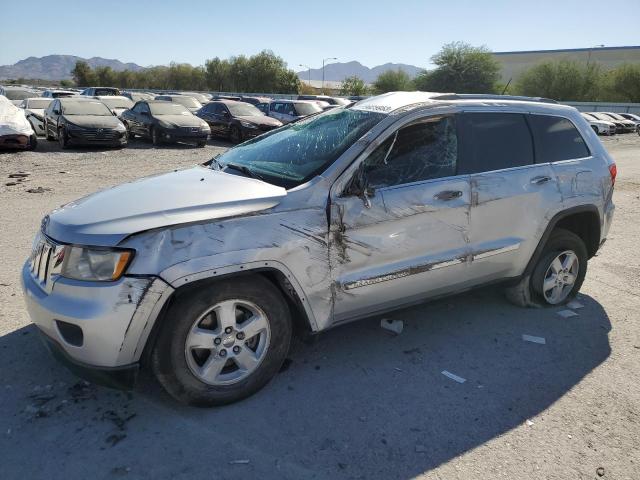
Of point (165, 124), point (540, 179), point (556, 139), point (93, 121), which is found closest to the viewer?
point (540, 179)

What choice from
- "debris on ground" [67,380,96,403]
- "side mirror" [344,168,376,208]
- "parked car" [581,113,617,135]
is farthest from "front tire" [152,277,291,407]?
"parked car" [581,113,617,135]

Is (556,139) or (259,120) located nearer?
(556,139)

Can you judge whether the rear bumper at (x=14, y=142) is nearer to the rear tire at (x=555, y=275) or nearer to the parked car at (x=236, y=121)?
the parked car at (x=236, y=121)

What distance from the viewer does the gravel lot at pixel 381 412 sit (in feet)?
8.05

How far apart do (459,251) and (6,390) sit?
308 centimetres

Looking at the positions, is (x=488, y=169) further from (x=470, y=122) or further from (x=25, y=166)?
(x=25, y=166)

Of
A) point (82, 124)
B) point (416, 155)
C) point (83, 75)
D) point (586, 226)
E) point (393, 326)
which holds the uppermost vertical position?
point (83, 75)

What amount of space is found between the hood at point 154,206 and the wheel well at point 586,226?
9.27 ft

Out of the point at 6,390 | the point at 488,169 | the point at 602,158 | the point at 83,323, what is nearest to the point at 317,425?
the point at 83,323

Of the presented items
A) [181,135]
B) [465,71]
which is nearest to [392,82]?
[465,71]

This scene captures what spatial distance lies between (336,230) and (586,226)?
278 centimetres

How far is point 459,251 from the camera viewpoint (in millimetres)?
3531

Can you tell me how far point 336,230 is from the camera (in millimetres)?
2965

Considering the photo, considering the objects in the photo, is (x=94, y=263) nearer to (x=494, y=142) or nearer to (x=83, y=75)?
(x=494, y=142)
